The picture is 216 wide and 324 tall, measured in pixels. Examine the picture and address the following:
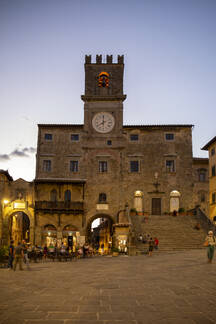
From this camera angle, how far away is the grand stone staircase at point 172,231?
89.4 feet

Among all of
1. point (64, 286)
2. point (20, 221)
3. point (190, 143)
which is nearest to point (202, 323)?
point (64, 286)

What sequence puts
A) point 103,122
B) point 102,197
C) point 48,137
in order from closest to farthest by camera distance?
point 102,197 → point 103,122 → point 48,137

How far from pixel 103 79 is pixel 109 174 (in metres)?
11.4

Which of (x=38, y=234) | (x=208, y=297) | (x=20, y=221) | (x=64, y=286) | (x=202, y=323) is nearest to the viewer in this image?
(x=202, y=323)

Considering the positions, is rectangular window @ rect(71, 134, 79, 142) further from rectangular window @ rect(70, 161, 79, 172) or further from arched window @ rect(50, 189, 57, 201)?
arched window @ rect(50, 189, 57, 201)

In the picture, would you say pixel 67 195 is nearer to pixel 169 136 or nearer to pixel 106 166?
pixel 106 166

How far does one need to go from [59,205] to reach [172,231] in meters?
12.9

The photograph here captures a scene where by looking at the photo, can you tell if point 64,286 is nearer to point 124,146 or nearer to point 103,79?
point 124,146

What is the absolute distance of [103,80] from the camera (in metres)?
40.5

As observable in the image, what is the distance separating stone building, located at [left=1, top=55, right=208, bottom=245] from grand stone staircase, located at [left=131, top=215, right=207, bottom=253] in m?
4.06

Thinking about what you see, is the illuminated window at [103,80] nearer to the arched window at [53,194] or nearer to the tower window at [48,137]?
the tower window at [48,137]

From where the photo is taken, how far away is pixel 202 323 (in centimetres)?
576

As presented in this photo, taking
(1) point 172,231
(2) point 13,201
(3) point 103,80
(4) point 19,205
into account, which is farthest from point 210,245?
(3) point 103,80


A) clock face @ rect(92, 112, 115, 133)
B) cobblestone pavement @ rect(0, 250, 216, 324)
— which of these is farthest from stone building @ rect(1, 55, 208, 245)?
cobblestone pavement @ rect(0, 250, 216, 324)
